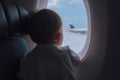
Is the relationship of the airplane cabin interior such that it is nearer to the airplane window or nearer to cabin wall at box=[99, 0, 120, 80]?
cabin wall at box=[99, 0, 120, 80]

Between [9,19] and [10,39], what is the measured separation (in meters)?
0.15

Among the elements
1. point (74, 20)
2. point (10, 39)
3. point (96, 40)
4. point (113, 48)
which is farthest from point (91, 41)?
point (10, 39)

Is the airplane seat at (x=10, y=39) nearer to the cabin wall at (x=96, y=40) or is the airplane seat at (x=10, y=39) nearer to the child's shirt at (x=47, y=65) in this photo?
the child's shirt at (x=47, y=65)

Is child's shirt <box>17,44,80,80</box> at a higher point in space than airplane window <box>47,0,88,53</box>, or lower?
lower

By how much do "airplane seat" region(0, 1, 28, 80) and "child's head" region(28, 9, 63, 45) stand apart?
0.07 meters

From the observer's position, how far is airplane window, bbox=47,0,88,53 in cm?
157

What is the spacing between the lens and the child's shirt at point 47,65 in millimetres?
1203

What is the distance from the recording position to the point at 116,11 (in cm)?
127

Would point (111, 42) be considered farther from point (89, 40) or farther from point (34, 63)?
point (34, 63)

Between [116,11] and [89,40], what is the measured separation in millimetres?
257

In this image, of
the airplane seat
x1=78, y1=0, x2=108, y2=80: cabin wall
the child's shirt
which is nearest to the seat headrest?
the airplane seat

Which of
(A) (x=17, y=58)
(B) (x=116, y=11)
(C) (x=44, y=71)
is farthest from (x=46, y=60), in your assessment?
(B) (x=116, y=11)

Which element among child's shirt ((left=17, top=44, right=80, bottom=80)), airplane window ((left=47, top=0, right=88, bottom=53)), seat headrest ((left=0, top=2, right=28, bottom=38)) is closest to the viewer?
seat headrest ((left=0, top=2, right=28, bottom=38))

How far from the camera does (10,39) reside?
123 centimetres
